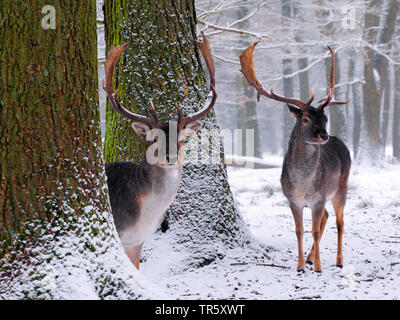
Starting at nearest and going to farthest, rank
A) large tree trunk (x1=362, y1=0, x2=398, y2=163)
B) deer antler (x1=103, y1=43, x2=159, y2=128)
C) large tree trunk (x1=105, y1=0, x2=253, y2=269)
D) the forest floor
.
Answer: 1. the forest floor
2. deer antler (x1=103, y1=43, x2=159, y2=128)
3. large tree trunk (x1=105, y1=0, x2=253, y2=269)
4. large tree trunk (x1=362, y1=0, x2=398, y2=163)

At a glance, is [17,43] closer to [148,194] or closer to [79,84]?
[79,84]

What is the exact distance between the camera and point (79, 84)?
3.65 metres

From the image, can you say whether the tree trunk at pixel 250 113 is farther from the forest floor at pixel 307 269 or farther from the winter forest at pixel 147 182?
the forest floor at pixel 307 269

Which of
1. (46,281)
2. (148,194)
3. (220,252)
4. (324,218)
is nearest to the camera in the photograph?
(46,281)

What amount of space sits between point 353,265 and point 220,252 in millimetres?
1591

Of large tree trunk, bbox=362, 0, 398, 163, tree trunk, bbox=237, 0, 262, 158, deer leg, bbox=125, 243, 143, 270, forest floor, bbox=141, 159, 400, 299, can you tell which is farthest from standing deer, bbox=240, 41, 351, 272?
tree trunk, bbox=237, 0, 262, 158

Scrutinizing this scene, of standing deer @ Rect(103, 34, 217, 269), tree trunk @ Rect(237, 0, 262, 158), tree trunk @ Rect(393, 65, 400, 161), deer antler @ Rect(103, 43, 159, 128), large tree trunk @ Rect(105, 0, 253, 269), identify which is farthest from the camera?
tree trunk @ Rect(237, 0, 262, 158)

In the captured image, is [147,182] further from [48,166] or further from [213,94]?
[48,166]

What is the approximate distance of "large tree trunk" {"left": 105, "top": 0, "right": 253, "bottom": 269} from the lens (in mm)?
5770

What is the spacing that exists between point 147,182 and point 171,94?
129 cm

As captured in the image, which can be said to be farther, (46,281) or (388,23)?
(388,23)

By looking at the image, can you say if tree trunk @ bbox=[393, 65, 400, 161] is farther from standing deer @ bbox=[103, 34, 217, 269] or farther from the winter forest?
standing deer @ bbox=[103, 34, 217, 269]

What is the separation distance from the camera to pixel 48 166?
3473 mm
